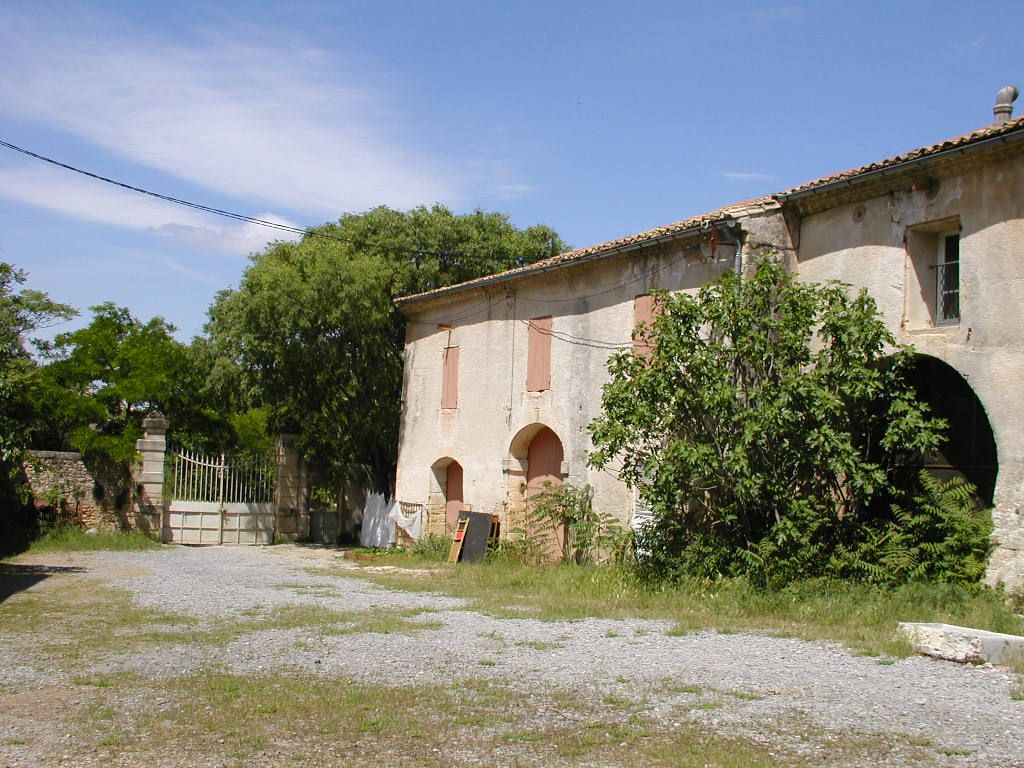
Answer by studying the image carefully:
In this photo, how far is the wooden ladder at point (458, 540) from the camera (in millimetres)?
18109

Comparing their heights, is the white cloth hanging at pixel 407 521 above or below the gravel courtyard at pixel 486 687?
above

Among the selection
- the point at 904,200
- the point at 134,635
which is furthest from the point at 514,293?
the point at 134,635

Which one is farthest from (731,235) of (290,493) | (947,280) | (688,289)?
(290,493)

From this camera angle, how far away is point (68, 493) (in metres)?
19.7

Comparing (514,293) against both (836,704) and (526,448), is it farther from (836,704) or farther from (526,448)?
(836,704)

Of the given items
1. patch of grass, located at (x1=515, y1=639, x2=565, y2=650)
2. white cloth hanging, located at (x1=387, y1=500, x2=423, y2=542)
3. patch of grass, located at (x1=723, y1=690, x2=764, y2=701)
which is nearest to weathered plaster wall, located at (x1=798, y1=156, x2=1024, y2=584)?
patch of grass, located at (x1=723, y1=690, x2=764, y2=701)

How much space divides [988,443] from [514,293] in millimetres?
9293

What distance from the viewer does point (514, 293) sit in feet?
61.3

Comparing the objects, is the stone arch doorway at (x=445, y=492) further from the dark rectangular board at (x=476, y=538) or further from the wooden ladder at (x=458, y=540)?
the dark rectangular board at (x=476, y=538)

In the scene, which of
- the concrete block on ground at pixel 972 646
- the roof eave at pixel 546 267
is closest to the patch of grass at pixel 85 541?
the roof eave at pixel 546 267

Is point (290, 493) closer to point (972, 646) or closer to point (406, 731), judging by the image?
point (972, 646)

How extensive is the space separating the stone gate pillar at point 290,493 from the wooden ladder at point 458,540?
16.6 ft

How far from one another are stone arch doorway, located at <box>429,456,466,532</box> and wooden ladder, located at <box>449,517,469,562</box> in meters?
1.81

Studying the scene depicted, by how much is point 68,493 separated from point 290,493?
4.49 meters
